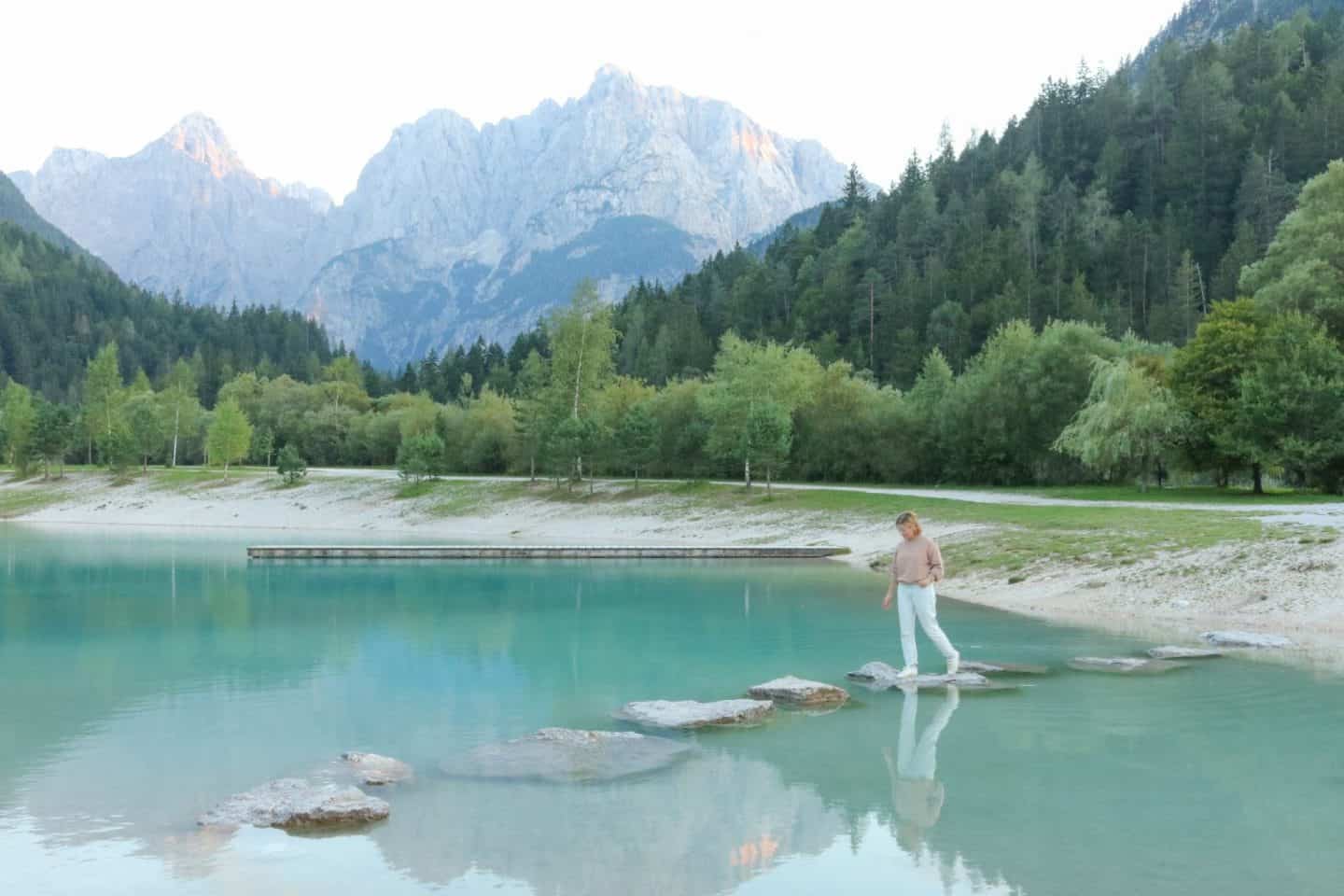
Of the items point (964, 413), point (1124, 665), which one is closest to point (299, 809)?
point (1124, 665)

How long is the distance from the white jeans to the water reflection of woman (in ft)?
5.12

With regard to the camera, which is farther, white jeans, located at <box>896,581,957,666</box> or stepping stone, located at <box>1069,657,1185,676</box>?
stepping stone, located at <box>1069,657,1185,676</box>

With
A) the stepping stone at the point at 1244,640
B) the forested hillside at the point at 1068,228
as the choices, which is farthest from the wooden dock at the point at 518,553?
the forested hillside at the point at 1068,228

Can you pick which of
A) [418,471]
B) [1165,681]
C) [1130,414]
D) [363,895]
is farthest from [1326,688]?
[418,471]

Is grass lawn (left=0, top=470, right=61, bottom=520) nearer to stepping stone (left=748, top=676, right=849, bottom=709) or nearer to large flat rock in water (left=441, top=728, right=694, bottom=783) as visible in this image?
stepping stone (left=748, top=676, right=849, bottom=709)

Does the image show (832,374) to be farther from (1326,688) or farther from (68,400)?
(68,400)

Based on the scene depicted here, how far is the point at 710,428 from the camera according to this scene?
7419 centimetres

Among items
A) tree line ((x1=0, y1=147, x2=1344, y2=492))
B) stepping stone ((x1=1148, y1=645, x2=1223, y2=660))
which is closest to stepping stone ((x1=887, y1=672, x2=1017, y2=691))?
stepping stone ((x1=1148, y1=645, x2=1223, y2=660))

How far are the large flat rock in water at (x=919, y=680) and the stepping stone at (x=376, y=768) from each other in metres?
8.21

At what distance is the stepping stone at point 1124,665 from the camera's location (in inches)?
744

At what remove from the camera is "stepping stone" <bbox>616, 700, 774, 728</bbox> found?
15195 millimetres

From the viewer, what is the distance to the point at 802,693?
54.9ft

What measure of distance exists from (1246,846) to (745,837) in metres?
4.50

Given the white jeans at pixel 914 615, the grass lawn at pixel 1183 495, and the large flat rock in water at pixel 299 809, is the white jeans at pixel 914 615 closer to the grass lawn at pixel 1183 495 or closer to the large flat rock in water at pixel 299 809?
the large flat rock in water at pixel 299 809
